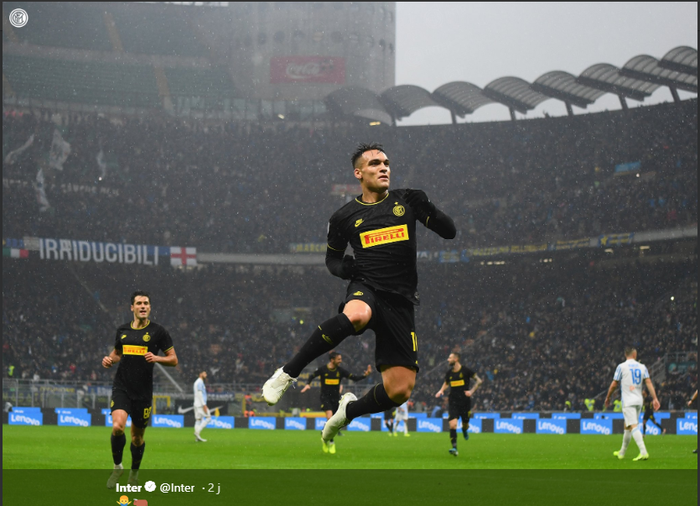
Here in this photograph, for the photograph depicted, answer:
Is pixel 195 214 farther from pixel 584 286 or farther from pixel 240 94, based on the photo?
pixel 584 286

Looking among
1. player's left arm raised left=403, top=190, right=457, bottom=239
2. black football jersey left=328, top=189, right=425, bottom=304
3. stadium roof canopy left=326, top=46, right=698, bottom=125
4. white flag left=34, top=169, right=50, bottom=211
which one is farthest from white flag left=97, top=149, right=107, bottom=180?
player's left arm raised left=403, top=190, right=457, bottom=239

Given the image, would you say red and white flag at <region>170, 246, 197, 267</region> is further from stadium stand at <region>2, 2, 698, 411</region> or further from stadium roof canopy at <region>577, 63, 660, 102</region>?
stadium roof canopy at <region>577, 63, 660, 102</region>

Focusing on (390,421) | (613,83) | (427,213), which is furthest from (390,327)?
(613,83)

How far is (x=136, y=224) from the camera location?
5247 centimetres

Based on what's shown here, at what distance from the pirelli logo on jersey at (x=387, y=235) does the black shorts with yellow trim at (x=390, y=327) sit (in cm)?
38

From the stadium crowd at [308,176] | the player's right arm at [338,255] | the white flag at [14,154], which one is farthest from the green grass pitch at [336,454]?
the white flag at [14,154]

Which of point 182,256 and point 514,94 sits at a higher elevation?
point 514,94

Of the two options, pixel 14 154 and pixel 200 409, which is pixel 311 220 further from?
pixel 200 409

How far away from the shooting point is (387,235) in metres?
7.13

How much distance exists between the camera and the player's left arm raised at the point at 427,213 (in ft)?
23.7

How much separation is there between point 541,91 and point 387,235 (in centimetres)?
4526

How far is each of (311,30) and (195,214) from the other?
20.2m

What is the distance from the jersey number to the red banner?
5286 centimetres
